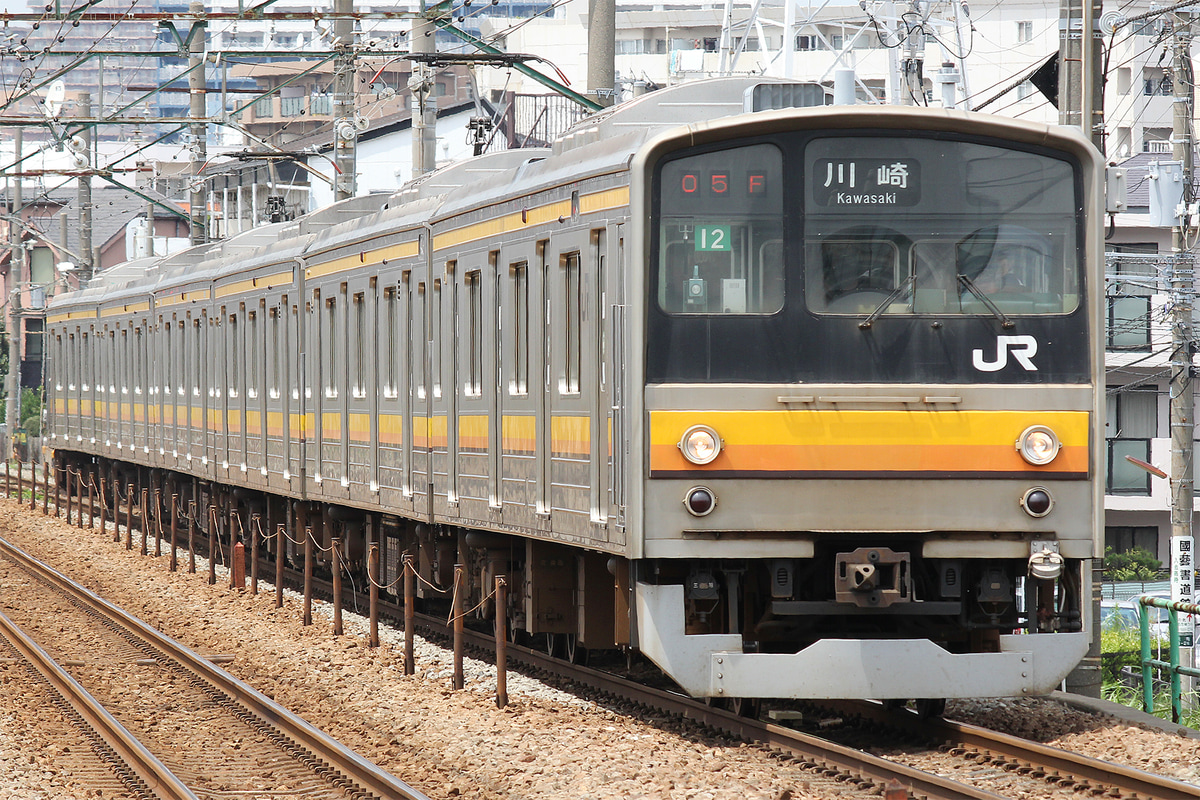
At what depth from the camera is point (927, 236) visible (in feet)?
27.7

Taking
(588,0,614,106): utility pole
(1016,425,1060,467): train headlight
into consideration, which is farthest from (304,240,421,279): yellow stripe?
(1016,425,1060,467): train headlight

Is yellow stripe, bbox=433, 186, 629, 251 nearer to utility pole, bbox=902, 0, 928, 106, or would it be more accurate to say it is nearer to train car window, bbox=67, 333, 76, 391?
utility pole, bbox=902, 0, 928, 106

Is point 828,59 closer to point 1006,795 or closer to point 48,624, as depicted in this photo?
point 48,624

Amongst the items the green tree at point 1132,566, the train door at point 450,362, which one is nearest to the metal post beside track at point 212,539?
the train door at point 450,362

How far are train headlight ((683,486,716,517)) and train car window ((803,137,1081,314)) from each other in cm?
101

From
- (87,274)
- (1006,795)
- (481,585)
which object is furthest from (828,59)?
(1006,795)

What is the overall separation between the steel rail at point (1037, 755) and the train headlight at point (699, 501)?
1.62 metres

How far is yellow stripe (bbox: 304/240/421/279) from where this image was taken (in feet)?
41.9

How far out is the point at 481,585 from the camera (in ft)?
39.8

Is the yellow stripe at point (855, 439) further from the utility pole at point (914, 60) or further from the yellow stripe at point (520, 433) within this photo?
the utility pole at point (914, 60)

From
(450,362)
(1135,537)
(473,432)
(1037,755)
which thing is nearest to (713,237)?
(1037,755)

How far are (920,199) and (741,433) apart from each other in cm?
142

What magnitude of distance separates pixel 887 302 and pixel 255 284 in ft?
35.9

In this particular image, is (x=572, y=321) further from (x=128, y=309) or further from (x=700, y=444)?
(x=128, y=309)
